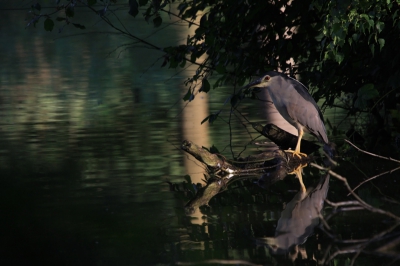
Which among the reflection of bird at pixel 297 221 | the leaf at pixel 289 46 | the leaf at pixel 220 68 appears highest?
the leaf at pixel 289 46

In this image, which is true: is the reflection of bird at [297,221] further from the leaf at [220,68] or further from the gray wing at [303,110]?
the leaf at [220,68]

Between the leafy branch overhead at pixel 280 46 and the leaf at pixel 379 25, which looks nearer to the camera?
the leaf at pixel 379 25

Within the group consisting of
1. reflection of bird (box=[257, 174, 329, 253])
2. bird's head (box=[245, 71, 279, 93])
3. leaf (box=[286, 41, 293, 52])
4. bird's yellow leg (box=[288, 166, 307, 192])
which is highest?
leaf (box=[286, 41, 293, 52])

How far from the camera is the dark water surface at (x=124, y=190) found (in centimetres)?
571

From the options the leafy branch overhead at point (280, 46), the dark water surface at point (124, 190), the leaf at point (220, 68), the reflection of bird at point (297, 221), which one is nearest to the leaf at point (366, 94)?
the leafy branch overhead at point (280, 46)

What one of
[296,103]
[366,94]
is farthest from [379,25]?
[296,103]

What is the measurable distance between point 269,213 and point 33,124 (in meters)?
5.47

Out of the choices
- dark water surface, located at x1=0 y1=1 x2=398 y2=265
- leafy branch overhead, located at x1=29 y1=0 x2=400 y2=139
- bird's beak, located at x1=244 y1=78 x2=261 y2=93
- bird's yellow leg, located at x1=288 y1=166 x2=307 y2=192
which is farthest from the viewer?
bird's beak, located at x1=244 y1=78 x2=261 y2=93

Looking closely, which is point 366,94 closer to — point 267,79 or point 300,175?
point 300,175

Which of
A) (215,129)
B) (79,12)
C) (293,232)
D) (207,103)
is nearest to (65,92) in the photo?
(207,103)

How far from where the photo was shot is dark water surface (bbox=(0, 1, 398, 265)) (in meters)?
5.71

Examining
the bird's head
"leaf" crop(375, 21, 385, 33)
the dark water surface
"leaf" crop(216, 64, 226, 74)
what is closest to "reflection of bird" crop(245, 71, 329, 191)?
the bird's head

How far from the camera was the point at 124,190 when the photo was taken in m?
7.52

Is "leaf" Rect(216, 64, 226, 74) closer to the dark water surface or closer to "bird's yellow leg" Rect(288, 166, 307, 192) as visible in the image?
the dark water surface
